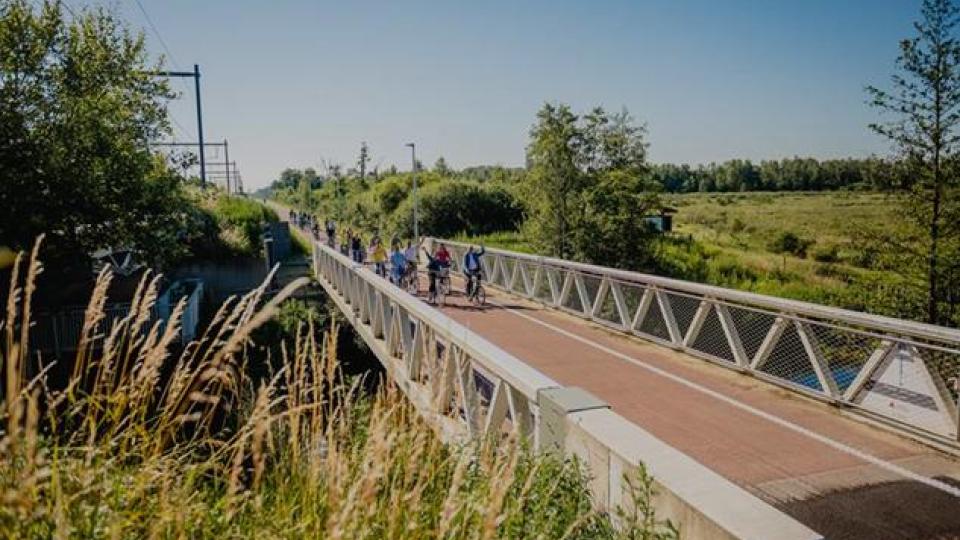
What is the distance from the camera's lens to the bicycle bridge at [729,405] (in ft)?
10.6

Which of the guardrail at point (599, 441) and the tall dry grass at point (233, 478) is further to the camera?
the guardrail at point (599, 441)

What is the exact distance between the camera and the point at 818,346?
275 inches

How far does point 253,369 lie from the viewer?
18.3 meters

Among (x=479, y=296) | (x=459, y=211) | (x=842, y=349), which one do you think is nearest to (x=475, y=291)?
(x=479, y=296)

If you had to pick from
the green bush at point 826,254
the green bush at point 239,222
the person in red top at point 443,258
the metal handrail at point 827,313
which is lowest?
the green bush at point 826,254

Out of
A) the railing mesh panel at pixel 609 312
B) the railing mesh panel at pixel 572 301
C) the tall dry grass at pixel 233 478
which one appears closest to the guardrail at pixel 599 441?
the tall dry grass at pixel 233 478

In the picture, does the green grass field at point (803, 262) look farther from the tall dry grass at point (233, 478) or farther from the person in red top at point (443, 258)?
the tall dry grass at point (233, 478)

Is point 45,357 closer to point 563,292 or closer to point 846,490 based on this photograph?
point 563,292

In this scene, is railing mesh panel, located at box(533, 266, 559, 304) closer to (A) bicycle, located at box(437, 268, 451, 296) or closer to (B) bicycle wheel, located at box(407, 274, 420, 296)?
(A) bicycle, located at box(437, 268, 451, 296)

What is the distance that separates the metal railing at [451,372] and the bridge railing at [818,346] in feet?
11.6

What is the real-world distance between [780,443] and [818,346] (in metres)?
1.65

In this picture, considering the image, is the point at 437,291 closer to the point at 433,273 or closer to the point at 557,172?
the point at 433,273

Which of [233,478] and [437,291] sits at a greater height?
[233,478]

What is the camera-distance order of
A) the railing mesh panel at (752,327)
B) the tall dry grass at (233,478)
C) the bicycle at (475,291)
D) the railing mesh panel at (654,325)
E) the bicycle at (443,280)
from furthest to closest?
the bicycle at (443,280)
the bicycle at (475,291)
the railing mesh panel at (654,325)
the railing mesh panel at (752,327)
the tall dry grass at (233,478)
